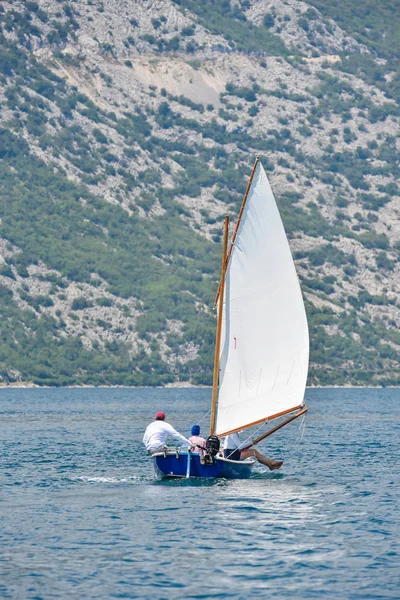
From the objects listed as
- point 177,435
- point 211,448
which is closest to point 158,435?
point 177,435

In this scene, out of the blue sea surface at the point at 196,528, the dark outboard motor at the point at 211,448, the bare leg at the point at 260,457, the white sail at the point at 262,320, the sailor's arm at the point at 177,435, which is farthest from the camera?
the bare leg at the point at 260,457

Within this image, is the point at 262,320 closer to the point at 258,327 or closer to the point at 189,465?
the point at 258,327

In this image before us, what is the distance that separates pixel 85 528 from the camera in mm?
39844

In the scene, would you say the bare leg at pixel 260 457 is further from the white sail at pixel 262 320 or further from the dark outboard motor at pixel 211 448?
the dark outboard motor at pixel 211 448

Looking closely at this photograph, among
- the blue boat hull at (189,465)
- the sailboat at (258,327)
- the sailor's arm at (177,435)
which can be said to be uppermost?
the sailboat at (258,327)

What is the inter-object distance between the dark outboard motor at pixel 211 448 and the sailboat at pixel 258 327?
55.5 inches

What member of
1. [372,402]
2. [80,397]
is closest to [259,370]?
[372,402]

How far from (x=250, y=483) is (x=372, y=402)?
4263 inches

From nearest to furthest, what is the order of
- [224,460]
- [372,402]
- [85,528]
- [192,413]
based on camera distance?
[85,528]
[224,460]
[192,413]
[372,402]

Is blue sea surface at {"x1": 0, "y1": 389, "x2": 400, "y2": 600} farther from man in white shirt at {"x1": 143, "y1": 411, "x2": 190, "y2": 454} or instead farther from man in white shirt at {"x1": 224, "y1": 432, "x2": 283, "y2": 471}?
man in white shirt at {"x1": 143, "y1": 411, "x2": 190, "y2": 454}

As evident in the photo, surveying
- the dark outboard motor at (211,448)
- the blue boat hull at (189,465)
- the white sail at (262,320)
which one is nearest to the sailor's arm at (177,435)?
the blue boat hull at (189,465)

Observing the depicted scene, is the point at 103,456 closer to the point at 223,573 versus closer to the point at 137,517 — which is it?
the point at 137,517

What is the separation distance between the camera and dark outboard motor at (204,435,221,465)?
161ft

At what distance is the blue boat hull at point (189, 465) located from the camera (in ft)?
163
